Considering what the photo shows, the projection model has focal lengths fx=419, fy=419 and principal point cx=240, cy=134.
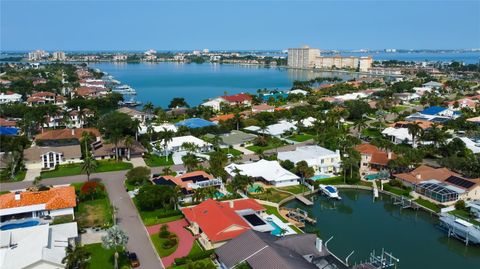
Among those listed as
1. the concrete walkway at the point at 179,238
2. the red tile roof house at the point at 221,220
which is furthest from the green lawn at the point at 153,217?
the red tile roof house at the point at 221,220

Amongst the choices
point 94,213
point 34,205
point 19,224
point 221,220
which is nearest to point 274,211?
point 221,220

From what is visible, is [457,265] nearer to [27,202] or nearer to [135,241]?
[135,241]

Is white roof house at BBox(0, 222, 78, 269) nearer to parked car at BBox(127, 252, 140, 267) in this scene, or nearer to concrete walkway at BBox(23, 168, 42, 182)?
parked car at BBox(127, 252, 140, 267)

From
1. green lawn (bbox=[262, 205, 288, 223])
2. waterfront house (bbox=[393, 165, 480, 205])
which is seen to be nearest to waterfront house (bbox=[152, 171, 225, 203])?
green lawn (bbox=[262, 205, 288, 223])

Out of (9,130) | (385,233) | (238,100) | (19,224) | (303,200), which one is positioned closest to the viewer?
(19,224)

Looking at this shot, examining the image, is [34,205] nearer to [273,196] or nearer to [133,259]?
[133,259]
